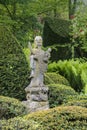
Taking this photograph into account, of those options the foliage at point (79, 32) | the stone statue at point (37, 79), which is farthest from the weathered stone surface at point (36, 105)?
the foliage at point (79, 32)

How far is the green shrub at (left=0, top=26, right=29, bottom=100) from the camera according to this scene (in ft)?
30.3

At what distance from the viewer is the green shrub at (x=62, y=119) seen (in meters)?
Answer: 5.46

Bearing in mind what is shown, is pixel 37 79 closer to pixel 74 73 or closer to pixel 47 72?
pixel 74 73

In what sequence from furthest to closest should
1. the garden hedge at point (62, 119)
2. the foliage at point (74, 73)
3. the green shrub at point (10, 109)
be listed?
the foliage at point (74, 73)
the green shrub at point (10, 109)
the garden hedge at point (62, 119)

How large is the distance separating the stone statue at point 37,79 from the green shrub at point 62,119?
2.87 m

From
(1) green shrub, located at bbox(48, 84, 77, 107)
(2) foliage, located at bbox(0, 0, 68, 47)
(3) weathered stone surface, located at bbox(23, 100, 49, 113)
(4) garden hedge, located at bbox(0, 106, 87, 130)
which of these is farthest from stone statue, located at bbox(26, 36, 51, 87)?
(2) foliage, located at bbox(0, 0, 68, 47)

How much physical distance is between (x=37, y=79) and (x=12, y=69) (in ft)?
2.32

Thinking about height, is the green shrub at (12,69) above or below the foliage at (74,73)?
above

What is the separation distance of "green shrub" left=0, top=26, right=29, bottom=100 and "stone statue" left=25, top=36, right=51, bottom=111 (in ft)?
1.53

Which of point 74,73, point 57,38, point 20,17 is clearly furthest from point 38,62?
point 57,38

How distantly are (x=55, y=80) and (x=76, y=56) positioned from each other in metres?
7.64

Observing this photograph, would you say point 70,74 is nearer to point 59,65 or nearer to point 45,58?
point 59,65

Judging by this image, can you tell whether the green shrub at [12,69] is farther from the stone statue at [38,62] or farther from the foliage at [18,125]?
the foliage at [18,125]

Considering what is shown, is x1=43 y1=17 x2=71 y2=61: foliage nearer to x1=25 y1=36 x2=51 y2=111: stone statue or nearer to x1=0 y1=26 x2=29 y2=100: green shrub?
x1=0 y1=26 x2=29 y2=100: green shrub
